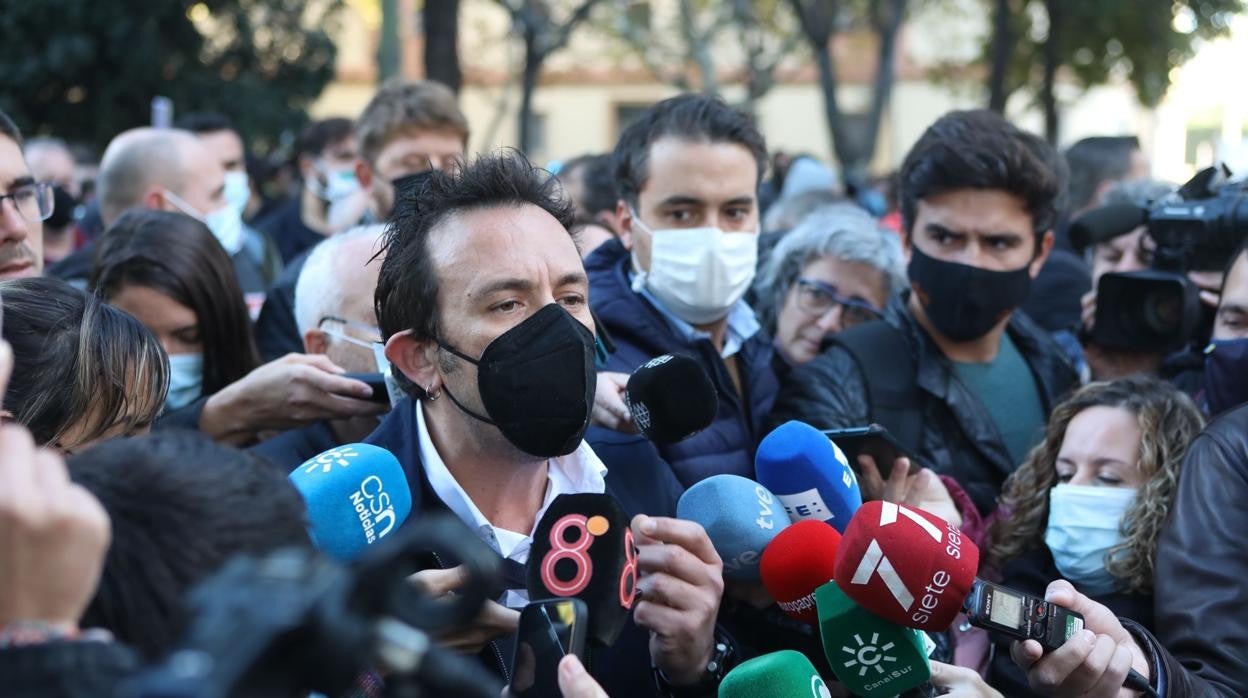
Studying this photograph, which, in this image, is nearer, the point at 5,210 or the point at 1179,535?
the point at 1179,535

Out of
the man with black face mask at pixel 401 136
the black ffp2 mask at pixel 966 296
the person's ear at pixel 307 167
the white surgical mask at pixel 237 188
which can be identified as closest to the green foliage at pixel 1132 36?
Result: the person's ear at pixel 307 167

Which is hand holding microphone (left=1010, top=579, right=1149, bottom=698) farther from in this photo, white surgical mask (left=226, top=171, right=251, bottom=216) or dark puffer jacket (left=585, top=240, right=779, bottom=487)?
white surgical mask (left=226, top=171, right=251, bottom=216)

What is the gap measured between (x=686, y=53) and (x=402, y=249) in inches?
1045

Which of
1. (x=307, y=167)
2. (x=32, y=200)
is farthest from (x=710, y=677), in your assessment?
(x=307, y=167)

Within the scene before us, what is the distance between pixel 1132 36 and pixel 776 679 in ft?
57.5

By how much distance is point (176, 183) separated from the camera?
19.1 feet

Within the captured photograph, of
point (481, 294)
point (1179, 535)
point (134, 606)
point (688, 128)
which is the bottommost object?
point (1179, 535)

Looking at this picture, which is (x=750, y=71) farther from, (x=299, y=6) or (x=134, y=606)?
(x=134, y=606)

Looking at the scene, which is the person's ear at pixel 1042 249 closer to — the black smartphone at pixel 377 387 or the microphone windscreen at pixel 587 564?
the black smartphone at pixel 377 387

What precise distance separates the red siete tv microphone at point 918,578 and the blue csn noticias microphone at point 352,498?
2.83ft

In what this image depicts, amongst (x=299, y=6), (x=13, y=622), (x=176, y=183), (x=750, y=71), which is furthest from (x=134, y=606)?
(x=750, y=71)

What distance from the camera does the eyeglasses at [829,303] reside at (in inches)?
191

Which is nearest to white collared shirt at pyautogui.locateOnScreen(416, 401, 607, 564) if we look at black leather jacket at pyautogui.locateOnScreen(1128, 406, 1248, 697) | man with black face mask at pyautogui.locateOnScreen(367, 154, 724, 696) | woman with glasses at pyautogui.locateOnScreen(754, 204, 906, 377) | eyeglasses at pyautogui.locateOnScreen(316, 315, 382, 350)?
man with black face mask at pyautogui.locateOnScreen(367, 154, 724, 696)

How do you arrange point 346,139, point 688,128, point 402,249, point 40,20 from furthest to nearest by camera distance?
point 40,20 < point 346,139 < point 688,128 < point 402,249
